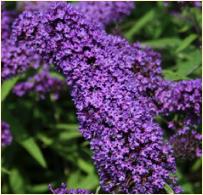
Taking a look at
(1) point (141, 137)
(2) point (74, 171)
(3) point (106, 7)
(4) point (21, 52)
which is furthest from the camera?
(2) point (74, 171)

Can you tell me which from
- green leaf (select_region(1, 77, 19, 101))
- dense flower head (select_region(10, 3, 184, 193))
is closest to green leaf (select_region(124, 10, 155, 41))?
green leaf (select_region(1, 77, 19, 101))

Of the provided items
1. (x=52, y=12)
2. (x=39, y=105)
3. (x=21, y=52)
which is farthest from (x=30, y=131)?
(x=52, y=12)

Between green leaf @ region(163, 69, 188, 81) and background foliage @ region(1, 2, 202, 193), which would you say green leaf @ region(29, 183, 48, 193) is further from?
green leaf @ region(163, 69, 188, 81)

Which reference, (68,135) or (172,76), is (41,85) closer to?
(68,135)

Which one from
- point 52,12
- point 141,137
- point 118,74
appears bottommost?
point 141,137

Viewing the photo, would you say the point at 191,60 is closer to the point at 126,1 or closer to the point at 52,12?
the point at 126,1

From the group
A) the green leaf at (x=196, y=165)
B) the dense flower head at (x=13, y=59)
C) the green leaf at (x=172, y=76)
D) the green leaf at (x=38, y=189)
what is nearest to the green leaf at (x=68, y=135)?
the green leaf at (x=38, y=189)

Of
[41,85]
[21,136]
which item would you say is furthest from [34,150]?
[41,85]
